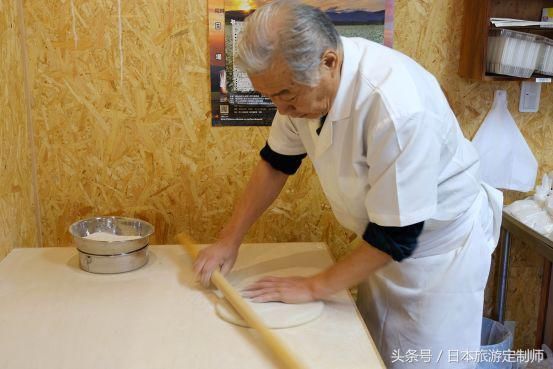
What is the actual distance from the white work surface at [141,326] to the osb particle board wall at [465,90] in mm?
778

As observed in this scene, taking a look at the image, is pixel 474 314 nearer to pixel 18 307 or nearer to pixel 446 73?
pixel 446 73

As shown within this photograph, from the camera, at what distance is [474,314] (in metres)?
1.37

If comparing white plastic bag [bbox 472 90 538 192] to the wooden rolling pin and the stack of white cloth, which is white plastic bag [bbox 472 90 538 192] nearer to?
the stack of white cloth

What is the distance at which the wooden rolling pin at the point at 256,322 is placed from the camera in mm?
1021

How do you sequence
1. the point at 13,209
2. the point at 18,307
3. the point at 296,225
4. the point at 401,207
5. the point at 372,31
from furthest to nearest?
the point at 296,225 < the point at 372,31 < the point at 13,209 < the point at 18,307 < the point at 401,207

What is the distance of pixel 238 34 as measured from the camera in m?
1.72

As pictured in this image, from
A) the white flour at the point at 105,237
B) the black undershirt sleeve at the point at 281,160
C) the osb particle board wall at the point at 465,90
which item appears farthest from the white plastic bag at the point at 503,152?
the white flour at the point at 105,237

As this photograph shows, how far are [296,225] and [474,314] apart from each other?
0.72 m

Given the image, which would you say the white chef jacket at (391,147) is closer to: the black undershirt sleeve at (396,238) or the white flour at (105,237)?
the black undershirt sleeve at (396,238)

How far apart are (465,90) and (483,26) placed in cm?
24

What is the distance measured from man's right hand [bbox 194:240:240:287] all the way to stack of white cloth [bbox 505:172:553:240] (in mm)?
980

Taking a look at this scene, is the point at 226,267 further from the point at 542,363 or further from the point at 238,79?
the point at 542,363

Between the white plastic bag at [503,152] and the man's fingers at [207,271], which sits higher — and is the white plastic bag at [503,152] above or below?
above

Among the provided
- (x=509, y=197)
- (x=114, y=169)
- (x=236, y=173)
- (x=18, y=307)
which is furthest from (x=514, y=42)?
(x=18, y=307)
